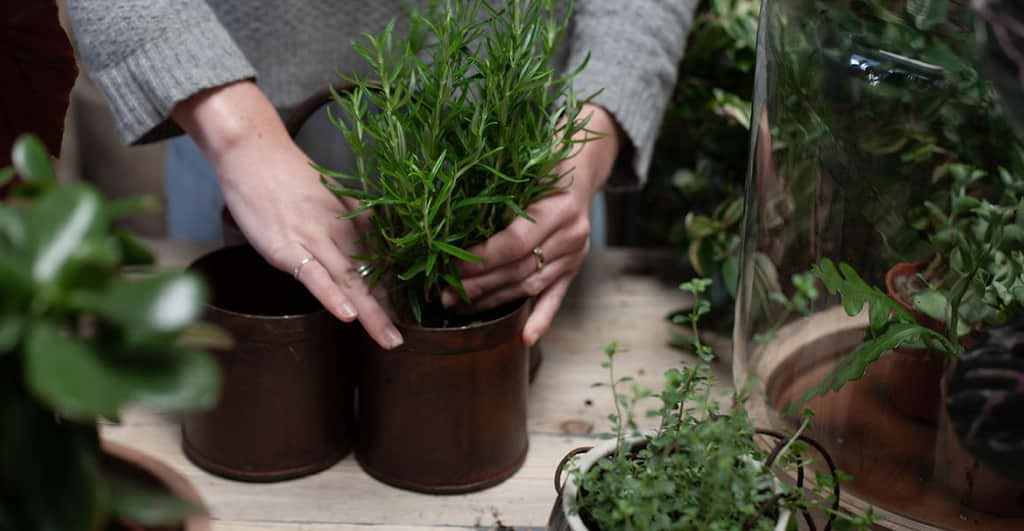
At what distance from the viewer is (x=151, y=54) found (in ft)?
2.96

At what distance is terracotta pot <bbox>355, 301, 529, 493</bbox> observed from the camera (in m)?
0.78

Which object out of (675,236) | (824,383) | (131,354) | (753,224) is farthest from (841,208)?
(131,354)

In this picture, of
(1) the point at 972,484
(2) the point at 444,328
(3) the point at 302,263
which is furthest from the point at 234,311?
(1) the point at 972,484

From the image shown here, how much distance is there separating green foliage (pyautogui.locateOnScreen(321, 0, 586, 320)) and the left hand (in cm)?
2

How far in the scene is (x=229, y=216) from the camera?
979 millimetres

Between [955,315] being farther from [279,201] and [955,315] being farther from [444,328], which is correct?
[279,201]

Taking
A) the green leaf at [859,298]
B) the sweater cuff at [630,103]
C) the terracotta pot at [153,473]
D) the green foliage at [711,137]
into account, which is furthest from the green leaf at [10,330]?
the green foliage at [711,137]

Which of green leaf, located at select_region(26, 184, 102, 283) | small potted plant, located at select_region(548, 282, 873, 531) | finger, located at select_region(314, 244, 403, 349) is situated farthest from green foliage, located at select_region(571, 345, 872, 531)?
green leaf, located at select_region(26, 184, 102, 283)

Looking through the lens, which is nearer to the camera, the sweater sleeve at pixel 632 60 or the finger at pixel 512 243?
the finger at pixel 512 243

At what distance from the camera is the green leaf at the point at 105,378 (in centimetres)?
32

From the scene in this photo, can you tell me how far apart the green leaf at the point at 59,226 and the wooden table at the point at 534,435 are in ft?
1.52

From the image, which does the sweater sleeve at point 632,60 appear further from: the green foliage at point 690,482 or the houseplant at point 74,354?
the houseplant at point 74,354

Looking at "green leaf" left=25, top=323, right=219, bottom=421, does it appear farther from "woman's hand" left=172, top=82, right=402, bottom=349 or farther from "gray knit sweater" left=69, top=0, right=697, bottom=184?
"gray knit sweater" left=69, top=0, right=697, bottom=184

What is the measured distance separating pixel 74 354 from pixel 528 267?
22.3 inches
